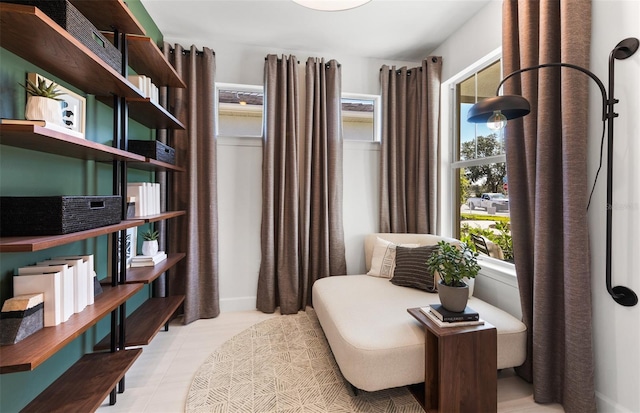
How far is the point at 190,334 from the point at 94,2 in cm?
232

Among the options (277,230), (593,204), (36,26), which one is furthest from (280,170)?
(593,204)


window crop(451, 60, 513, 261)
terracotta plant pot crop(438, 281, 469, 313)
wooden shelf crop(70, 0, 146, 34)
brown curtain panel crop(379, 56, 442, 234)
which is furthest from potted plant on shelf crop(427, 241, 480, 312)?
wooden shelf crop(70, 0, 146, 34)

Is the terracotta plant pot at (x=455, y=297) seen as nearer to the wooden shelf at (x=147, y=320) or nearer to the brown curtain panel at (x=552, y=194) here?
the brown curtain panel at (x=552, y=194)

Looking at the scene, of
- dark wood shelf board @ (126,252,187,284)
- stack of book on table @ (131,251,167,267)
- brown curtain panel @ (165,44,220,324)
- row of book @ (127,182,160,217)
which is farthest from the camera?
brown curtain panel @ (165,44,220,324)

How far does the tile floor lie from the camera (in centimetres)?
156

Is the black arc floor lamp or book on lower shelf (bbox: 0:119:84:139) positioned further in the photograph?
the black arc floor lamp

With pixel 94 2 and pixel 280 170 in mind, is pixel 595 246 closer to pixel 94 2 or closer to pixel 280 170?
pixel 280 170

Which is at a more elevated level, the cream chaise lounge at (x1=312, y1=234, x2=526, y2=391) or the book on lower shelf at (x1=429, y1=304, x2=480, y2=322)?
the book on lower shelf at (x1=429, y1=304, x2=480, y2=322)

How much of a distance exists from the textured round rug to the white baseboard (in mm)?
538

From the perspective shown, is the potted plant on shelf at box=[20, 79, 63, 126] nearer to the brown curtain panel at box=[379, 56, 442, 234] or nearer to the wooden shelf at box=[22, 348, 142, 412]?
the wooden shelf at box=[22, 348, 142, 412]

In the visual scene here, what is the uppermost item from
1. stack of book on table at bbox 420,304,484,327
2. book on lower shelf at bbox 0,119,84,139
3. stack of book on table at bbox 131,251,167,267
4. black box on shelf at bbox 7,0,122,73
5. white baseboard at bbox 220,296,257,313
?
black box on shelf at bbox 7,0,122,73

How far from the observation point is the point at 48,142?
1132mm

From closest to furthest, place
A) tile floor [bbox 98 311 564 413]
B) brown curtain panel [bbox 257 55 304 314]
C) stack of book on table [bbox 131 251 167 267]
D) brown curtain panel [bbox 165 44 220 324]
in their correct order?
1. tile floor [bbox 98 311 564 413]
2. stack of book on table [bbox 131 251 167 267]
3. brown curtain panel [bbox 165 44 220 324]
4. brown curtain panel [bbox 257 55 304 314]

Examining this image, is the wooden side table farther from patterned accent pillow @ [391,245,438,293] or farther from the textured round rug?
patterned accent pillow @ [391,245,438,293]
